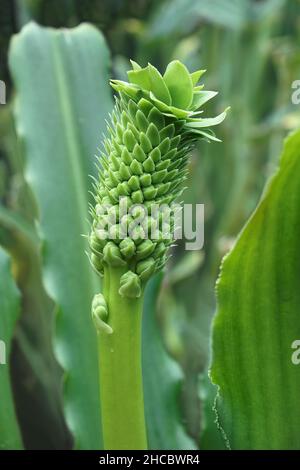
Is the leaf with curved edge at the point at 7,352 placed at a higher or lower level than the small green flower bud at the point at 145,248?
lower

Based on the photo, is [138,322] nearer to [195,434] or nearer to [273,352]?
[273,352]

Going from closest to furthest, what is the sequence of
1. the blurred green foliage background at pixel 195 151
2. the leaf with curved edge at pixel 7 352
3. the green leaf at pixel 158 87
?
the green leaf at pixel 158 87 < the leaf with curved edge at pixel 7 352 < the blurred green foliage background at pixel 195 151

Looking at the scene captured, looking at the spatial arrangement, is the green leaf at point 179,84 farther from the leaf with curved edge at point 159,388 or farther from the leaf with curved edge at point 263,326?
the leaf with curved edge at point 159,388

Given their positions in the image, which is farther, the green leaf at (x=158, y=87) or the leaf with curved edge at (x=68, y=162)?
the leaf with curved edge at (x=68, y=162)

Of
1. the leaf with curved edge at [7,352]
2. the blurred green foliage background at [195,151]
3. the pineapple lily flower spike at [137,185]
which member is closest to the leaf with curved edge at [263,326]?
the pineapple lily flower spike at [137,185]

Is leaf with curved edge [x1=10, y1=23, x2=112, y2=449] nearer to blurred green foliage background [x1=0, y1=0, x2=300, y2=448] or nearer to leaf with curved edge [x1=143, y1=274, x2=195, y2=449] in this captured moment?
leaf with curved edge [x1=143, y1=274, x2=195, y2=449]

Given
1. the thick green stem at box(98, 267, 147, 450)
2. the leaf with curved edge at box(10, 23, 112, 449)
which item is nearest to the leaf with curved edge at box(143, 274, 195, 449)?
the leaf with curved edge at box(10, 23, 112, 449)

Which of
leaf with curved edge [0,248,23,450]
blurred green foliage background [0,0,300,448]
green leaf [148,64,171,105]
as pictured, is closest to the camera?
green leaf [148,64,171,105]
